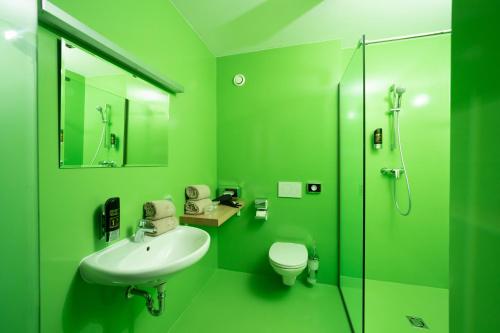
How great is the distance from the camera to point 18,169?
1.97 feet

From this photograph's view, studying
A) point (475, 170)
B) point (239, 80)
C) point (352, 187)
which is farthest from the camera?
point (239, 80)

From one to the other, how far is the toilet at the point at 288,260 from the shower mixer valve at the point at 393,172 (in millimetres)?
1130

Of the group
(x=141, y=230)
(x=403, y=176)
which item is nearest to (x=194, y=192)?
(x=141, y=230)

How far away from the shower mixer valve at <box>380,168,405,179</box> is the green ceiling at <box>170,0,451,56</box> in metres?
1.31

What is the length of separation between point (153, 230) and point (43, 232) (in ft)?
1.52

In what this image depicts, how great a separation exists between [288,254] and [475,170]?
4.73ft

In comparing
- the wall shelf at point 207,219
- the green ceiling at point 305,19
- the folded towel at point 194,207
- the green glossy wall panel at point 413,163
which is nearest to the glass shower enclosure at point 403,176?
the green glossy wall panel at point 413,163

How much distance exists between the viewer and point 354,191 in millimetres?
1435

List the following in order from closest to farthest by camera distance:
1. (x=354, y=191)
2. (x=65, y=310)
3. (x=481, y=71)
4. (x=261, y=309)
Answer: (x=481, y=71), (x=65, y=310), (x=354, y=191), (x=261, y=309)

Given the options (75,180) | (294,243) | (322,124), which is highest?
(322,124)

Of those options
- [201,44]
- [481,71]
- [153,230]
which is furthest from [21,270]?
[201,44]

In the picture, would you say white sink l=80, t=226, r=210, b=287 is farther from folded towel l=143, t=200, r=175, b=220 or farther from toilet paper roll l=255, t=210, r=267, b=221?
toilet paper roll l=255, t=210, r=267, b=221

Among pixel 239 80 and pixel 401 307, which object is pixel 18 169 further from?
pixel 401 307

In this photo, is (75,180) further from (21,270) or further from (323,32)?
(323,32)
